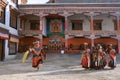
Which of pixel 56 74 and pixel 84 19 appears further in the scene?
pixel 84 19

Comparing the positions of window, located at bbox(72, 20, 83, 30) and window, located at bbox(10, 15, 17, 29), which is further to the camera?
window, located at bbox(72, 20, 83, 30)

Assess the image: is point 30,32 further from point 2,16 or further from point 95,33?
point 95,33

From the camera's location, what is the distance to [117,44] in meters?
31.5

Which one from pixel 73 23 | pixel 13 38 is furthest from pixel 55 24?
pixel 13 38

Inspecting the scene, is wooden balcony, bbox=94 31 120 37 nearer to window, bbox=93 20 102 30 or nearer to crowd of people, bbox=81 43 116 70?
window, bbox=93 20 102 30

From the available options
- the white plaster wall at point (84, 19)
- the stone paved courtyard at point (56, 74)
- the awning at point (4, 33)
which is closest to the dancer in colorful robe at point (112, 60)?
the stone paved courtyard at point (56, 74)

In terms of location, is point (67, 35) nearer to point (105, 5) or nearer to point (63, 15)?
point (63, 15)

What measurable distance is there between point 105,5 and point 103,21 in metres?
3.30

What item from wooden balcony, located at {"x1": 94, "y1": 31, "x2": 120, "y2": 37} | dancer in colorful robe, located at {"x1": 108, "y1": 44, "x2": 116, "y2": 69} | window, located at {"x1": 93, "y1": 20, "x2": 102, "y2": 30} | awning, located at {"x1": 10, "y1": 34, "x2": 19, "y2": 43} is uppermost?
window, located at {"x1": 93, "y1": 20, "x2": 102, "y2": 30}

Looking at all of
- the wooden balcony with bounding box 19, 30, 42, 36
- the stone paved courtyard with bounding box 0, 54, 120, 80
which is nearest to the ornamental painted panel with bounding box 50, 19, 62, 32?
the wooden balcony with bounding box 19, 30, 42, 36

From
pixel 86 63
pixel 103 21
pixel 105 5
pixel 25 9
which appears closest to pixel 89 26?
pixel 103 21

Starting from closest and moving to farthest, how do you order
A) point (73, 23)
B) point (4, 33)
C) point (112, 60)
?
point (112, 60) < point (4, 33) < point (73, 23)

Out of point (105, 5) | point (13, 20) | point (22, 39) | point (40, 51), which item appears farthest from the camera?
point (22, 39)

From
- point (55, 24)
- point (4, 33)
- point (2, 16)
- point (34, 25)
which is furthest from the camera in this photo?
point (55, 24)
